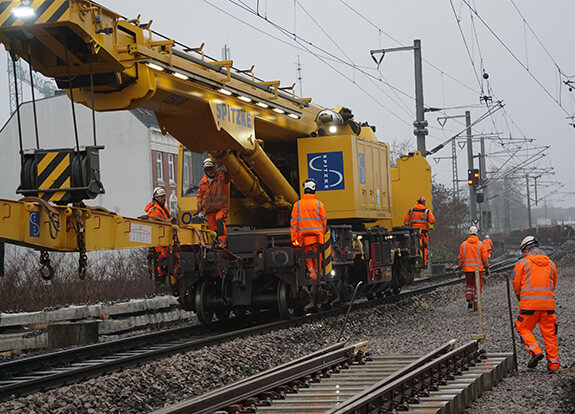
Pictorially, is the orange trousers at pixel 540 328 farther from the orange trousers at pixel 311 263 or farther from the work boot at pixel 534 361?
the orange trousers at pixel 311 263

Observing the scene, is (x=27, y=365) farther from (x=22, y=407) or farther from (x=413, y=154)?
(x=413, y=154)

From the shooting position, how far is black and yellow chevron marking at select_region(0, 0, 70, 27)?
730cm

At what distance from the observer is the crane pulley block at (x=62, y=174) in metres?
6.95

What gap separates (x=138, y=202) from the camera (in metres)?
40.8

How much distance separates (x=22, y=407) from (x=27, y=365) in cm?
283

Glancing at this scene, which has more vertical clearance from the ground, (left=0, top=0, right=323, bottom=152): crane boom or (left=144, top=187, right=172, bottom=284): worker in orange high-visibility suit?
(left=0, top=0, right=323, bottom=152): crane boom

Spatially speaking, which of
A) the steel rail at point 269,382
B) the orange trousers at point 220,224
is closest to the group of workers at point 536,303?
the steel rail at point 269,382

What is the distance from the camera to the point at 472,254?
1664 centimetres

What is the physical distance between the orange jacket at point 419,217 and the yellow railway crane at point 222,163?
0.33 meters

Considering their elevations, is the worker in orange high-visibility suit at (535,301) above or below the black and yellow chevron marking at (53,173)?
below

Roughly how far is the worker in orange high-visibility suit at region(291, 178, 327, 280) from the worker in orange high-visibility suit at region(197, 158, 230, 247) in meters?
1.07

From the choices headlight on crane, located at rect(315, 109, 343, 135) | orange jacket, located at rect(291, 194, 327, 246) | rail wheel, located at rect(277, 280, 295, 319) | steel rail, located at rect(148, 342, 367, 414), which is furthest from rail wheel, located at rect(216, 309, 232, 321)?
steel rail, located at rect(148, 342, 367, 414)

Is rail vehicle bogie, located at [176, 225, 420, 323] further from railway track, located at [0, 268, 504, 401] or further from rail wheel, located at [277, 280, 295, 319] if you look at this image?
railway track, located at [0, 268, 504, 401]

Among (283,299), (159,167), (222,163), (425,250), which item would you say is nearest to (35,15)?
(222,163)
